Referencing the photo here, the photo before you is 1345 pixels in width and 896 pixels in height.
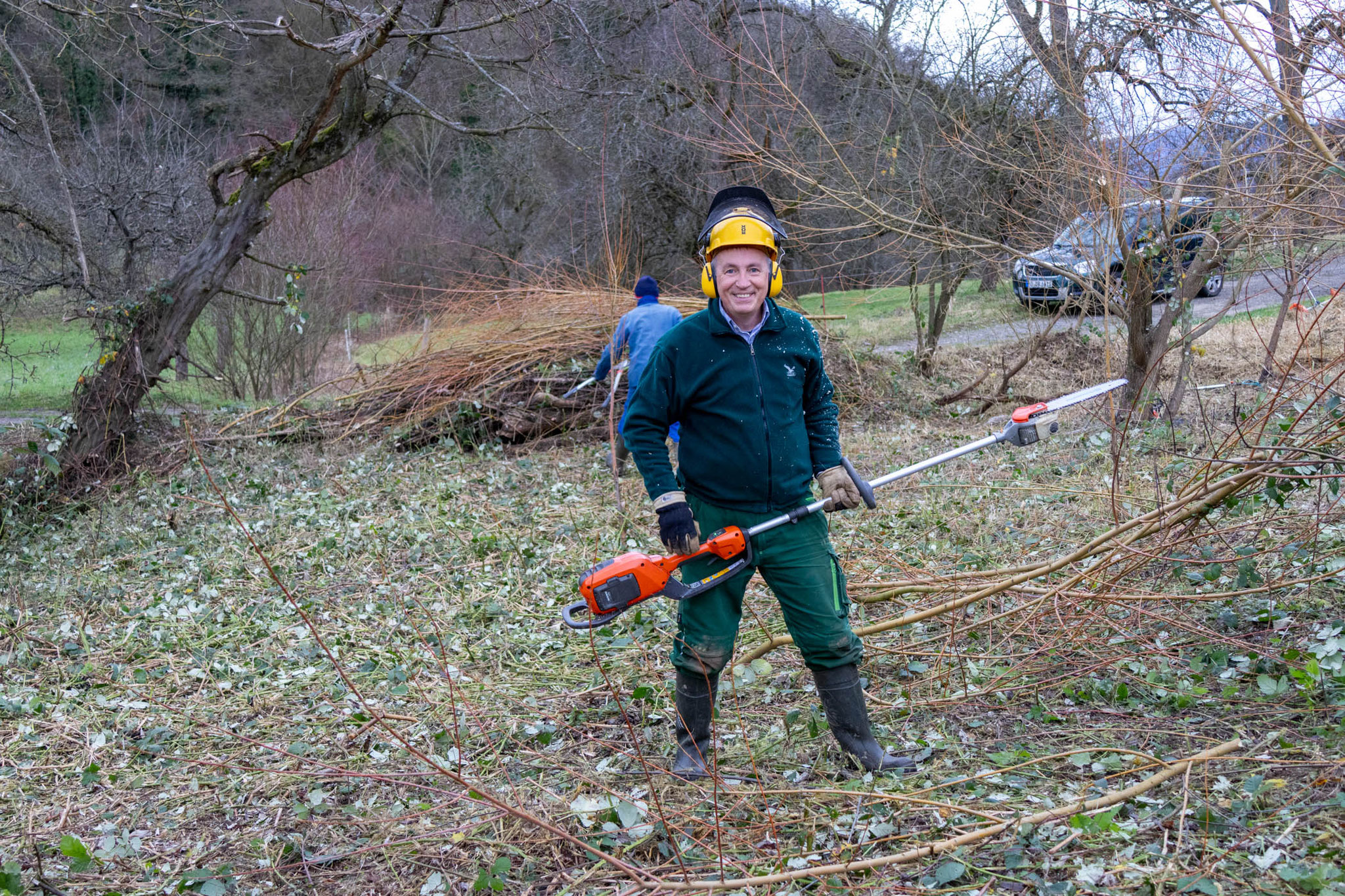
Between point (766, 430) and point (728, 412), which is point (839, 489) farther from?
point (728, 412)

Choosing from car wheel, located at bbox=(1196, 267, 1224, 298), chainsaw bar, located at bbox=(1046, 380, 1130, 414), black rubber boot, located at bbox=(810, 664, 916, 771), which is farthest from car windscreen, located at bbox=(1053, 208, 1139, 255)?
black rubber boot, located at bbox=(810, 664, 916, 771)

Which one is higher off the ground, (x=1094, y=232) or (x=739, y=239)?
(x=1094, y=232)

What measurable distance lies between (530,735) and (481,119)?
51.9ft

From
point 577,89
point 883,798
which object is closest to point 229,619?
point 883,798

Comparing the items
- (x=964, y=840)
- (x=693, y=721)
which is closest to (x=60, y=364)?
(x=693, y=721)

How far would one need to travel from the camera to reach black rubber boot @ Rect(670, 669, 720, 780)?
10.5 ft

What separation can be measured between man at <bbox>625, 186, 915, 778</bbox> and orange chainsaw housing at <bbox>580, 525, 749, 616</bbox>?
49 mm

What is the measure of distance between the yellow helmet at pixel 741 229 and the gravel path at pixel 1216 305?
306cm

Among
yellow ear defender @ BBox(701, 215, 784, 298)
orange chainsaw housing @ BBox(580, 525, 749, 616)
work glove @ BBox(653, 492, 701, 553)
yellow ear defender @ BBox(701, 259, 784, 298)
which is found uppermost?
yellow ear defender @ BBox(701, 215, 784, 298)

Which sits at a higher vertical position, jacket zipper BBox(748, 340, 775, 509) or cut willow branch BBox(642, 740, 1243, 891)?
jacket zipper BBox(748, 340, 775, 509)

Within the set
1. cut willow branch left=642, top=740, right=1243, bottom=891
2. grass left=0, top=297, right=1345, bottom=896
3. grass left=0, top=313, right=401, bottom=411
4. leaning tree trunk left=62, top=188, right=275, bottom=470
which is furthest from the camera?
grass left=0, top=313, right=401, bottom=411

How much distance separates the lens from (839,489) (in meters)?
3.14

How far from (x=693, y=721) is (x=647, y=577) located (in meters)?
0.57

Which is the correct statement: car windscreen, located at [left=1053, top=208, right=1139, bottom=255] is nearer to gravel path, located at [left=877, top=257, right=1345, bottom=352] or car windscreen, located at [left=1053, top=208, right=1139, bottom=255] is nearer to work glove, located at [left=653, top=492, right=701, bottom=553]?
gravel path, located at [left=877, top=257, right=1345, bottom=352]
